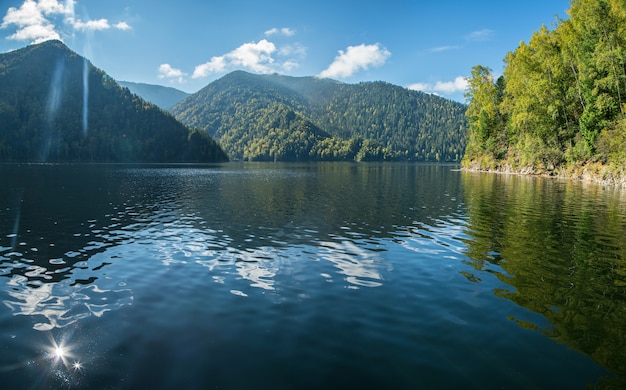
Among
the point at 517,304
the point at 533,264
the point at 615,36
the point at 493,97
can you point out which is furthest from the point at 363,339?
the point at 493,97

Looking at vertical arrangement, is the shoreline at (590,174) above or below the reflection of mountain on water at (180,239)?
above

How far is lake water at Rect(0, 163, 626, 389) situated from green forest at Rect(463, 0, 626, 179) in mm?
Result: 43004

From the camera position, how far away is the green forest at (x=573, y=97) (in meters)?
58.5

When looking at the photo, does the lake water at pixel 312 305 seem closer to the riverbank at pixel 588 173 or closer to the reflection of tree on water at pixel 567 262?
the reflection of tree on water at pixel 567 262

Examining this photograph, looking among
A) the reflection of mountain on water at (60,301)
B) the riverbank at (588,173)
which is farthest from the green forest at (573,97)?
the reflection of mountain on water at (60,301)

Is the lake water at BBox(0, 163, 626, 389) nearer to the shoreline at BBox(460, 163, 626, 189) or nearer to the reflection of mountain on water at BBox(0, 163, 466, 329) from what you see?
the reflection of mountain on water at BBox(0, 163, 466, 329)

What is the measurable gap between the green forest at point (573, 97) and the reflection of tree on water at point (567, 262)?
31.5 meters

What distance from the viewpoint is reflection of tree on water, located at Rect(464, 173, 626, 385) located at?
442 inches

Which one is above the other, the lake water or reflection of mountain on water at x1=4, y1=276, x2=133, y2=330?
the lake water

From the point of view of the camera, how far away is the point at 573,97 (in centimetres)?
7256

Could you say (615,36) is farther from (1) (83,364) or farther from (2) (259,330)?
(1) (83,364)

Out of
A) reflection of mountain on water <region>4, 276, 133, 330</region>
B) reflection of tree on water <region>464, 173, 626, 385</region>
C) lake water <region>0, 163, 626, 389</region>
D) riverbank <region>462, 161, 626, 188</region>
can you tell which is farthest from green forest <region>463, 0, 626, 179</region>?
reflection of mountain on water <region>4, 276, 133, 330</region>

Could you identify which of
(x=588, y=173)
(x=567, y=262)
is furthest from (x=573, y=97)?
(x=567, y=262)

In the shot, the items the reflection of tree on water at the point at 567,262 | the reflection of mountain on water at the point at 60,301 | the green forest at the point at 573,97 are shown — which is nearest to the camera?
the reflection of tree on water at the point at 567,262
